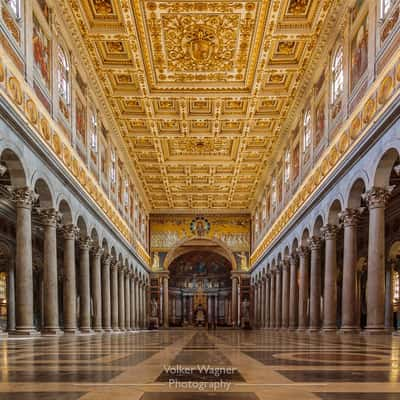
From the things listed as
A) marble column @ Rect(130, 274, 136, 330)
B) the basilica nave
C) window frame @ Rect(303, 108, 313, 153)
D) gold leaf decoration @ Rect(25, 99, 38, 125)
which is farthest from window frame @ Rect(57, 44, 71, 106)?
marble column @ Rect(130, 274, 136, 330)

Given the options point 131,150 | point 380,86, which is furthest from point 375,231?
point 131,150

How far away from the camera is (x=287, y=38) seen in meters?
19.5

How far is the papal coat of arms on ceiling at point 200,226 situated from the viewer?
153 ft

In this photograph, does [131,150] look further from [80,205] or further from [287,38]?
[287,38]

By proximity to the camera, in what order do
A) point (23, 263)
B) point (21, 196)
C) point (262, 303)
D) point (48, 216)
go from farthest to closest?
point (262, 303), point (48, 216), point (21, 196), point (23, 263)

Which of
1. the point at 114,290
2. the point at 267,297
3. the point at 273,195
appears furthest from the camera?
the point at 267,297

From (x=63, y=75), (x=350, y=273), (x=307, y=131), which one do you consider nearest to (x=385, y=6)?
(x=350, y=273)

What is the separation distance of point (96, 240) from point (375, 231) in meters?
14.3

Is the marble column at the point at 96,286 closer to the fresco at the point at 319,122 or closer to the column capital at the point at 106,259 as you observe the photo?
the column capital at the point at 106,259

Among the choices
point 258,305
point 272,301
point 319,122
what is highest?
point 319,122

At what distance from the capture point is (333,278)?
62.0 feet

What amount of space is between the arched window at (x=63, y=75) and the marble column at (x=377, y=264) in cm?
1125

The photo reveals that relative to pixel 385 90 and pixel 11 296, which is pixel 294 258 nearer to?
pixel 385 90

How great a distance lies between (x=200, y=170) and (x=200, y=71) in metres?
14.2
